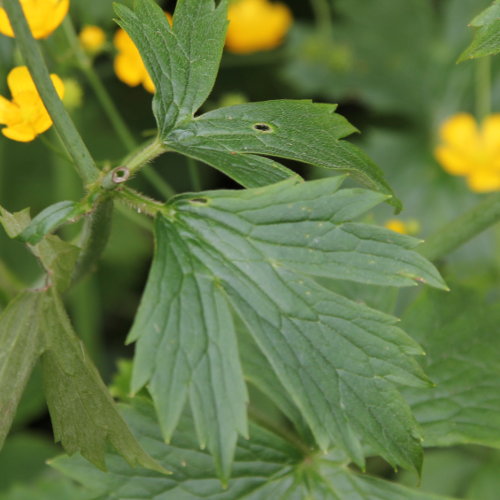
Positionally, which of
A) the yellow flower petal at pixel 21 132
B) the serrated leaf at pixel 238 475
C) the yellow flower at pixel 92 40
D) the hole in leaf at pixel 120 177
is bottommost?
the serrated leaf at pixel 238 475

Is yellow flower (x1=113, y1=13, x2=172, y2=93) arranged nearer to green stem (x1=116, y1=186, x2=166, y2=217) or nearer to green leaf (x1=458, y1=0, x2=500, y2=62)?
green stem (x1=116, y1=186, x2=166, y2=217)

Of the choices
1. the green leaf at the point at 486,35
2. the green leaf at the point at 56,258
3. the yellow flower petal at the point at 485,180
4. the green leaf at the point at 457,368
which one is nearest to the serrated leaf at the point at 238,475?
the green leaf at the point at 457,368

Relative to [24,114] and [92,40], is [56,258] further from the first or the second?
[92,40]

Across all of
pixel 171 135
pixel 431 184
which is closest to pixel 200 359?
pixel 171 135

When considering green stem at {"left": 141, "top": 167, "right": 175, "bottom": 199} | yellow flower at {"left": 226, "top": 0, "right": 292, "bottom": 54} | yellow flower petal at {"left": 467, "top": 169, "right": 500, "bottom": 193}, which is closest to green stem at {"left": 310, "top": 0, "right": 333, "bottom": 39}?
yellow flower at {"left": 226, "top": 0, "right": 292, "bottom": 54}

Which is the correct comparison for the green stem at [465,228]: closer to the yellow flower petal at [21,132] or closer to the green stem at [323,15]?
the yellow flower petal at [21,132]

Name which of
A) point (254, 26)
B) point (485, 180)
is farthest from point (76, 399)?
point (254, 26)
